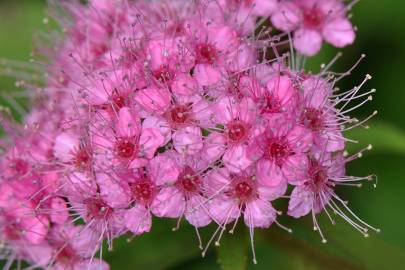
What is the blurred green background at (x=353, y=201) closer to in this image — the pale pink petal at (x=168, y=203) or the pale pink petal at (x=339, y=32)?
the pale pink petal at (x=168, y=203)

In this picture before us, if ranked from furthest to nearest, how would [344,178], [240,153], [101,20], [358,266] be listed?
[101,20] → [358,266] → [344,178] → [240,153]

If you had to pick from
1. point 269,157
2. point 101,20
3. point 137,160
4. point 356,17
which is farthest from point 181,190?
point 356,17

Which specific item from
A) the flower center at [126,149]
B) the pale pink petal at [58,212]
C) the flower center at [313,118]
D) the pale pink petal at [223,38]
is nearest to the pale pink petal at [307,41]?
the pale pink petal at [223,38]

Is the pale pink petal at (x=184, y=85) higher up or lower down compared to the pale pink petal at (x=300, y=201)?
higher up

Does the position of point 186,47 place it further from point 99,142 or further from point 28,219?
point 28,219

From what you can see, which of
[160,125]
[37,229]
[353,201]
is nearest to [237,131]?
[160,125]

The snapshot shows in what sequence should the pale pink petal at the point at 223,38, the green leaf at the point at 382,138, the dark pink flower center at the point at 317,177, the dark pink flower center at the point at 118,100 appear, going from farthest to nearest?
the green leaf at the point at 382,138
the pale pink petal at the point at 223,38
the dark pink flower center at the point at 118,100
the dark pink flower center at the point at 317,177

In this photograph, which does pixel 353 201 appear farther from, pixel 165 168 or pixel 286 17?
pixel 165 168
